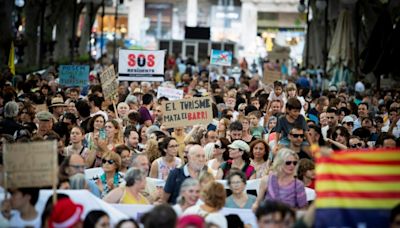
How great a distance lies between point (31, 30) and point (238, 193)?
3458cm

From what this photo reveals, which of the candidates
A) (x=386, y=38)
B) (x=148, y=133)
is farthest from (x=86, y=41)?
(x=148, y=133)

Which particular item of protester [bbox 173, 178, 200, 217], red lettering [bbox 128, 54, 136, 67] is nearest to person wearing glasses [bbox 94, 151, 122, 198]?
protester [bbox 173, 178, 200, 217]

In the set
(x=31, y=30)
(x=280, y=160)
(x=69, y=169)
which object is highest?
(x=280, y=160)

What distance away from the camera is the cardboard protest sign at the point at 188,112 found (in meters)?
18.2

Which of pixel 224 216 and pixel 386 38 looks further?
pixel 386 38

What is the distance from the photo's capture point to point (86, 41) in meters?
66.4

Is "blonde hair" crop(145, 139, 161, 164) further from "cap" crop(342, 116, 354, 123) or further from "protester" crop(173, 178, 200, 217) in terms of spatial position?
"cap" crop(342, 116, 354, 123)

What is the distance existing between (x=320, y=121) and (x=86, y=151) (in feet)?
18.7

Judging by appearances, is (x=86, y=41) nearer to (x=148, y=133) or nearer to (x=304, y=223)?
(x=148, y=133)

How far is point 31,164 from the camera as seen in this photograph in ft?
36.7

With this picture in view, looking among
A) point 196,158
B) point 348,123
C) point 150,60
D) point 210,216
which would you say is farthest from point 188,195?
point 150,60

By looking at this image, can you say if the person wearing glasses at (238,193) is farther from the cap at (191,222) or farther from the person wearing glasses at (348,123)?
the person wearing glasses at (348,123)

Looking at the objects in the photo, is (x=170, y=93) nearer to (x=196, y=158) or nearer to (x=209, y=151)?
(x=209, y=151)

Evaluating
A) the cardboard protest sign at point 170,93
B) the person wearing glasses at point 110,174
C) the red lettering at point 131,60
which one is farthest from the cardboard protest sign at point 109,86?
the person wearing glasses at point 110,174
